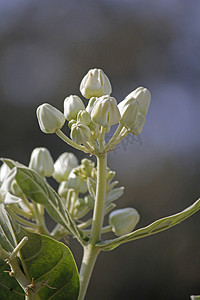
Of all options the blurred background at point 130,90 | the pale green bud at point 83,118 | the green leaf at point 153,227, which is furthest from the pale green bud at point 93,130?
the blurred background at point 130,90

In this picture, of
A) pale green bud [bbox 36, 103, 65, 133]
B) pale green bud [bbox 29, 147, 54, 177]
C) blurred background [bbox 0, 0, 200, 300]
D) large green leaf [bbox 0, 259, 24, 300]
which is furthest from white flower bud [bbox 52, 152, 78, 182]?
blurred background [bbox 0, 0, 200, 300]

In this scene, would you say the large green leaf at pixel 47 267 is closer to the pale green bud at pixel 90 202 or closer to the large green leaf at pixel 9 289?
the large green leaf at pixel 9 289

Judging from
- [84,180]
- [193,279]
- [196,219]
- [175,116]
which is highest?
[84,180]

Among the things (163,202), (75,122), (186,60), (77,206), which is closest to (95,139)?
(75,122)

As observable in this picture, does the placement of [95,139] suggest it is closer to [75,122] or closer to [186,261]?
[75,122]

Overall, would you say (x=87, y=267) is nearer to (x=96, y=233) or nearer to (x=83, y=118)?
(x=96, y=233)

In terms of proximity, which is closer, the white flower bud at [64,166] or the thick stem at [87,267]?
the thick stem at [87,267]

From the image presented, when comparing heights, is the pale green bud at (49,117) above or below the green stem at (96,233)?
above
